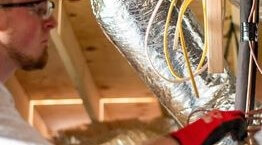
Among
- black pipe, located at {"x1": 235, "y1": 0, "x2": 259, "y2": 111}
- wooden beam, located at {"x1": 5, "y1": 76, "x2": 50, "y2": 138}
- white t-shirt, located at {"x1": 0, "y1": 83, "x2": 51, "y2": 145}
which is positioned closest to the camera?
white t-shirt, located at {"x1": 0, "y1": 83, "x2": 51, "y2": 145}

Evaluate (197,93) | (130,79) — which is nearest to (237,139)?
(197,93)

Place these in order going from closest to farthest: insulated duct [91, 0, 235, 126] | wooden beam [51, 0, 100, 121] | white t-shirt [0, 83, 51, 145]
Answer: white t-shirt [0, 83, 51, 145]
insulated duct [91, 0, 235, 126]
wooden beam [51, 0, 100, 121]

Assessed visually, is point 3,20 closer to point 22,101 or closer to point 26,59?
point 26,59

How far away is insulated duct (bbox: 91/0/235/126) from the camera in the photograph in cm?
183

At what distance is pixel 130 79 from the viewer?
9.92ft

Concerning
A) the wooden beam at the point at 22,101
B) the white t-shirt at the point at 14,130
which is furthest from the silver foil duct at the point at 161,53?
the wooden beam at the point at 22,101

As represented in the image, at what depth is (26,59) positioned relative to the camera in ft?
4.70

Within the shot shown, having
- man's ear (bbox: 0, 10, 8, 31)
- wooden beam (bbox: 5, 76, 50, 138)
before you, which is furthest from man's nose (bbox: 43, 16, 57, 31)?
wooden beam (bbox: 5, 76, 50, 138)

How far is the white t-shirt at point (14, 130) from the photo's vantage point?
119 cm

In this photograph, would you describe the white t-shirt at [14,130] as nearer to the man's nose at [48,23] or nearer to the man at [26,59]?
the man at [26,59]

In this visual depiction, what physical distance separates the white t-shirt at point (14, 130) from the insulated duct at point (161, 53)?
0.68m

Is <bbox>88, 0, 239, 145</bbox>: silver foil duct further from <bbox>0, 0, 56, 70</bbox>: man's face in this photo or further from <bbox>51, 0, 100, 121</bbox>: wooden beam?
<bbox>51, 0, 100, 121</bbox>: wooden beam

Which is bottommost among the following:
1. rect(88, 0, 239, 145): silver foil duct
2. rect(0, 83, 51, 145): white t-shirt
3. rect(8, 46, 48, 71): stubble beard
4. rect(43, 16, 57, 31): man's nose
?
rect(88, 0, 239, 145): silver foil duct

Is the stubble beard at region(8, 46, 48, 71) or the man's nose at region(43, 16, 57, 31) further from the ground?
the man's nose at region(43, 16, 57, 31)
